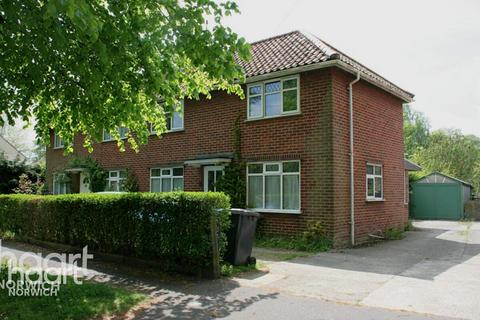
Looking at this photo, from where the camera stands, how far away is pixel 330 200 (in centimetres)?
1160

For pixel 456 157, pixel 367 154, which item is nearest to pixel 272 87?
pixel 367 154

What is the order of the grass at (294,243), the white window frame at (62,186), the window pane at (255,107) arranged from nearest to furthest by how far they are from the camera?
the grass at (294,243) < the window pane at (255,107) < the white window frame at (62,186)

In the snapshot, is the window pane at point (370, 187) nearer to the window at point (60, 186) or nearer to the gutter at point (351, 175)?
the gutter at point (351, 175)

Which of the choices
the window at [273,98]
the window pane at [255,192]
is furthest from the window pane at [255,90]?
the window pane at [255,192]

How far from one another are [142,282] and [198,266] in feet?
3.57

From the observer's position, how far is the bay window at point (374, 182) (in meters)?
14.1

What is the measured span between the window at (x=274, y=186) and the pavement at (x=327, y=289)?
7.87 feet

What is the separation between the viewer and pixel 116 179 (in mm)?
18891

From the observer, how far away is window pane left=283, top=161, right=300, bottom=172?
40.9 feet

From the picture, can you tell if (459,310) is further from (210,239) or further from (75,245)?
(75,245)

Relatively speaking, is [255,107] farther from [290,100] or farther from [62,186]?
[62,186]

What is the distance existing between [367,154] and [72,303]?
422 inches

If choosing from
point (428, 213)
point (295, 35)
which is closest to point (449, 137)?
point (428, 213)

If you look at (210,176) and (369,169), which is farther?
(210,176)
